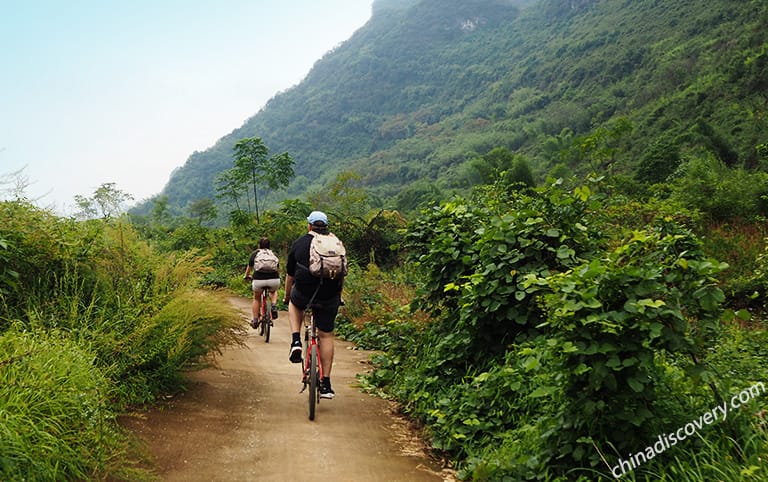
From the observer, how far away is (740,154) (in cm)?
3778

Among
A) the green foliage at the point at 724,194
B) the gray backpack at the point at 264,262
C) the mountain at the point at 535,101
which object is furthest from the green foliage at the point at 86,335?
the mountain at the point at 535,101

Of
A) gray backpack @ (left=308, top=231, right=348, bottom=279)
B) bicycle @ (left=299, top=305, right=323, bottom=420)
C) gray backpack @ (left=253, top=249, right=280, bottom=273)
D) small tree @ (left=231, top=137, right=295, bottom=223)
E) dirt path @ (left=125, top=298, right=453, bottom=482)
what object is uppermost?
small tree @ (left=231, top=137, right=295, bottom=223)

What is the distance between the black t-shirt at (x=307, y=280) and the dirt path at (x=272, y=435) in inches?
45.2

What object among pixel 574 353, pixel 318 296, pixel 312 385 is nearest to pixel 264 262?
pixel 318 296

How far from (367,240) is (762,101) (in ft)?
150

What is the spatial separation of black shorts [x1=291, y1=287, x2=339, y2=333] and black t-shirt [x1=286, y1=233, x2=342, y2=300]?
4 cm

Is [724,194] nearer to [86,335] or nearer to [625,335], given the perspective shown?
[625,335]

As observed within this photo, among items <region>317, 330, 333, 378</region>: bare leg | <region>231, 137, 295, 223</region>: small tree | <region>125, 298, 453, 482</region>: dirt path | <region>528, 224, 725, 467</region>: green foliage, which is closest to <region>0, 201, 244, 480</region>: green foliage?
<region>125, 298, 453, 482</region>: dirt path

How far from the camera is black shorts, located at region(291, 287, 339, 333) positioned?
17.7 ft

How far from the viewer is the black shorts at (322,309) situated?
539 centimetres

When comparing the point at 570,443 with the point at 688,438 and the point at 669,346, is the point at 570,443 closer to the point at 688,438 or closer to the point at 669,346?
the point at 688,438

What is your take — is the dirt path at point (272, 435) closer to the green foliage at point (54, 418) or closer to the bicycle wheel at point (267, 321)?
the green foliage at point (54, 418)

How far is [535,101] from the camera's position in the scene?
4107 inches

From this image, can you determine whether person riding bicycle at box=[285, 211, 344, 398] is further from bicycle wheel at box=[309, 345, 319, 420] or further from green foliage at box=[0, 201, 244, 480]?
green foliage at box=[0, 201, 244, 480]
